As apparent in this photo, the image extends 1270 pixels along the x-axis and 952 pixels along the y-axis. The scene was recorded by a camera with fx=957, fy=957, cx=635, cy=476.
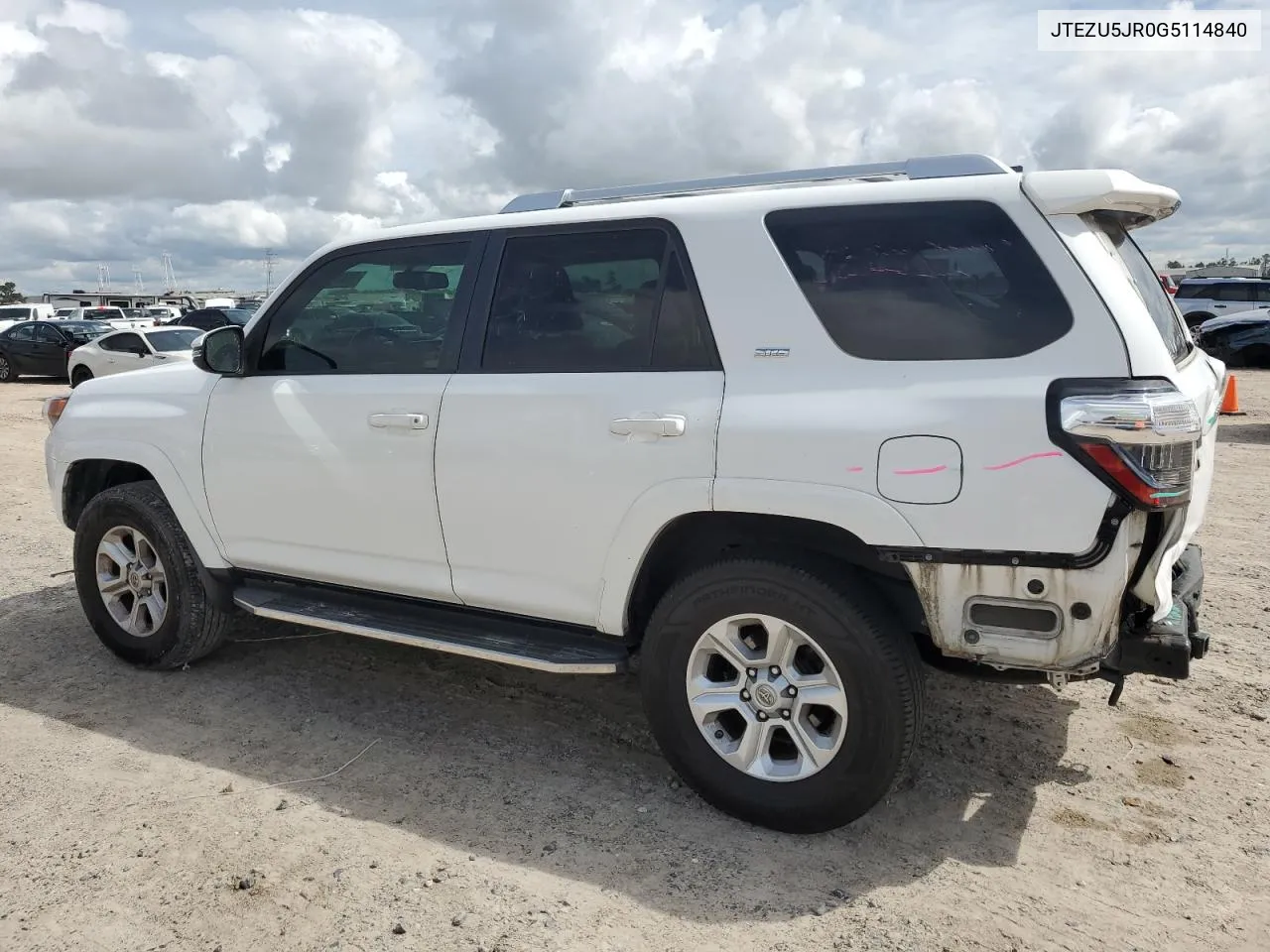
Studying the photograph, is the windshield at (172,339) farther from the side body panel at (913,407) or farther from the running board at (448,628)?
the side body panel at (913,407)

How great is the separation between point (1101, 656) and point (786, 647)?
873 mm

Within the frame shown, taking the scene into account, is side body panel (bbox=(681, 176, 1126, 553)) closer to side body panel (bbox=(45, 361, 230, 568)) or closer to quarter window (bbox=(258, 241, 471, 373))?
quarter window (bbox=(258, 241, 471, 373))

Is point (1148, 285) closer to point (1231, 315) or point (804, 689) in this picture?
point (804, 689)

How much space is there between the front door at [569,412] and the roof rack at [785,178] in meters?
0.30

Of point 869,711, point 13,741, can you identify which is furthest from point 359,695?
point 869,711

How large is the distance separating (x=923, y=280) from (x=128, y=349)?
17.2 m

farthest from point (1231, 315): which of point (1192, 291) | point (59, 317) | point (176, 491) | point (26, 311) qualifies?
point (59, 317)

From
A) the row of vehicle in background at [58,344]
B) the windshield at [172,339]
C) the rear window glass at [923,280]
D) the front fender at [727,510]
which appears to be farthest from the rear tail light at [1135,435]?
the row of vehicle in background at [58,344]

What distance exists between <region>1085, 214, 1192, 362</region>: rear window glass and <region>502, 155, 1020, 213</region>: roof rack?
350mm

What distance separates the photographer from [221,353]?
398 centimetres

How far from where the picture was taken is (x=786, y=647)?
9.64ft

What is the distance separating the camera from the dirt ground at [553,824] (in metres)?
2.63

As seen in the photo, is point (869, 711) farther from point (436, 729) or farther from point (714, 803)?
point (436, 729)

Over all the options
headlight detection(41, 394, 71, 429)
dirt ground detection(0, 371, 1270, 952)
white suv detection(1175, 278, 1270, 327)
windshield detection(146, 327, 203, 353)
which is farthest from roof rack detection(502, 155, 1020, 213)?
white suv detection(1175, 278, 1270, 327)
